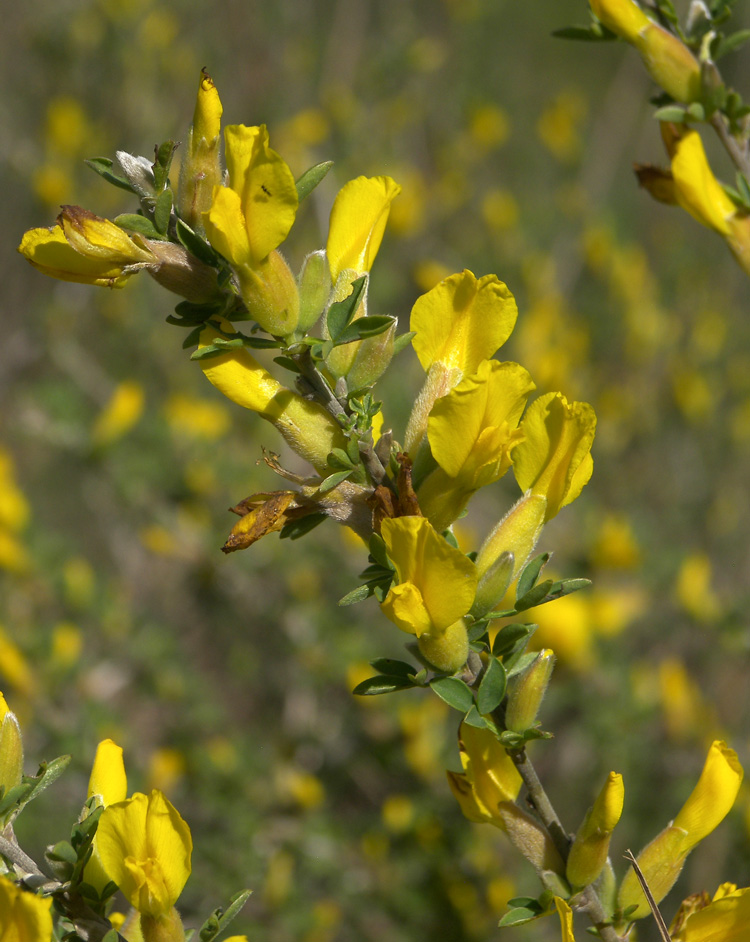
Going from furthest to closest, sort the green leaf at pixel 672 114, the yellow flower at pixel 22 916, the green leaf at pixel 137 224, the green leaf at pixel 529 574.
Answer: the green leaf at pixel 672 114, the green leaf at pixel 529 574, the green leaf at pixel 137 224, the yellow flower at pixel 22 916

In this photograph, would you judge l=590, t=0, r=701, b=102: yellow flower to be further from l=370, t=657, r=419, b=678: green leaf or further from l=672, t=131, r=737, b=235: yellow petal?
l=370, t=657, r=419, b=678: green leaf

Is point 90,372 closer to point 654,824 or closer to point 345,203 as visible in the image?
point 654,824

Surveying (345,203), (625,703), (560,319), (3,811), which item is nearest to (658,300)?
(560,319)

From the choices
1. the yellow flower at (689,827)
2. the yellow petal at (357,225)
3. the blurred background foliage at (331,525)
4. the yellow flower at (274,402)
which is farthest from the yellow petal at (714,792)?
the blurred background foliage at (331,525)

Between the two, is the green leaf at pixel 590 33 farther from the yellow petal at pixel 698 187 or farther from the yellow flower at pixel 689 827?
the yellow flower at pixel 689 827

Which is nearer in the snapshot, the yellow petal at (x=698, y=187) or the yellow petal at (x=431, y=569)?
the yellow petal at (x=431, y=569)

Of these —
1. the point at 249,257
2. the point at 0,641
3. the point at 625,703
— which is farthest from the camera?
the point at 625,703

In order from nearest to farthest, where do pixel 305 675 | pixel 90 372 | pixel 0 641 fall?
pixel 0 641, pixel 305 675, pixel 90 372

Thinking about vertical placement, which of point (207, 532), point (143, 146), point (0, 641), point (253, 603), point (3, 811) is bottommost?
point (253, 603)
